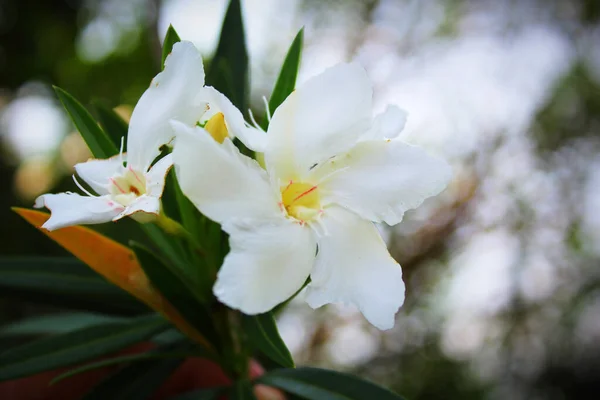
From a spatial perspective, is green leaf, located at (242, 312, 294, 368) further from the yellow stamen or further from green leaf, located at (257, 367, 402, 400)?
the yellow stamen

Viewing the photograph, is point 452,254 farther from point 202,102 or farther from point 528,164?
point 202,102

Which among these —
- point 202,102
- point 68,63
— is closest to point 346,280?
point 202,102

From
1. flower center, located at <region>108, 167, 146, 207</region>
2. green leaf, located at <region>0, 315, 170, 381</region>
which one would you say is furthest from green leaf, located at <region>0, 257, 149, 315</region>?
flower center, located at <region>108, 167, 146, 207</region>

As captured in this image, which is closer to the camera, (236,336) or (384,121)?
(384,121)

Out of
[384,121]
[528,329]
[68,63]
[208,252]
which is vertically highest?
[384,121]

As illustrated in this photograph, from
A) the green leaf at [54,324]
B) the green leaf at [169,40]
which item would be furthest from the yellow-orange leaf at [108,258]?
the green leaf at [54,324]

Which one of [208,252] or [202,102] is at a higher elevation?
[202,102]
